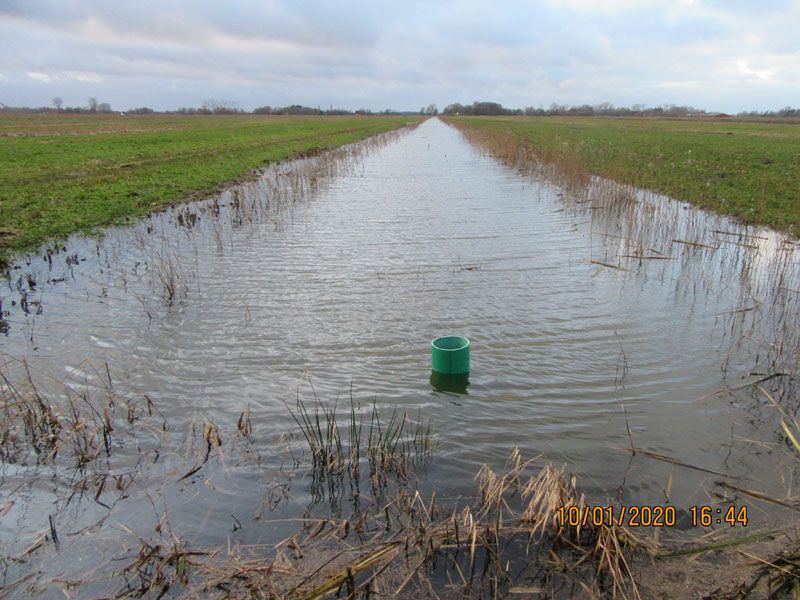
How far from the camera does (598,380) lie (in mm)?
5664

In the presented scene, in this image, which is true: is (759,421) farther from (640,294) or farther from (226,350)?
(226,350)

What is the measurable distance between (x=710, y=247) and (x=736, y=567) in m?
8.79

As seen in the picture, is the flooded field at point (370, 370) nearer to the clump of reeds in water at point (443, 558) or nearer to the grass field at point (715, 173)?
the clump of reeds in water at point (443, 558)

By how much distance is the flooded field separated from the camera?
3.94 metres

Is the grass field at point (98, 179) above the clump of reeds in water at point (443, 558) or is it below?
above

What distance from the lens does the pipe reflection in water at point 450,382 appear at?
18.2ft

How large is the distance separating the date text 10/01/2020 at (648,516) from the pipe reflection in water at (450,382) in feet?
6.73

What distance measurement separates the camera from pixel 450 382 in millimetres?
5645

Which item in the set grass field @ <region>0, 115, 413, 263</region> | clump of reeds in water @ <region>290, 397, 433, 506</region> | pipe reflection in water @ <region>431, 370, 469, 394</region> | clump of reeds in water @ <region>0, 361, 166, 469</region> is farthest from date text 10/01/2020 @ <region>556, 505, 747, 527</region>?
grass field @ <region>0, 115, 413, 263</region>

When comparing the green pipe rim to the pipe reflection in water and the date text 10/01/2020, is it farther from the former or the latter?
the date text 10/01/2020

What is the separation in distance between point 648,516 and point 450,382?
236 centimetres

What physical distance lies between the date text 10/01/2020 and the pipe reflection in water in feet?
6.73

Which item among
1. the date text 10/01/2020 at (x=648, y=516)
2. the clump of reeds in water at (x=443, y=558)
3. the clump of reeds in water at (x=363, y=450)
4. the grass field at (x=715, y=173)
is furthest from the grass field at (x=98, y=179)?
the grass field at (x=715, y=173)

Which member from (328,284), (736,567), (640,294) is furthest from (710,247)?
(736,567)
